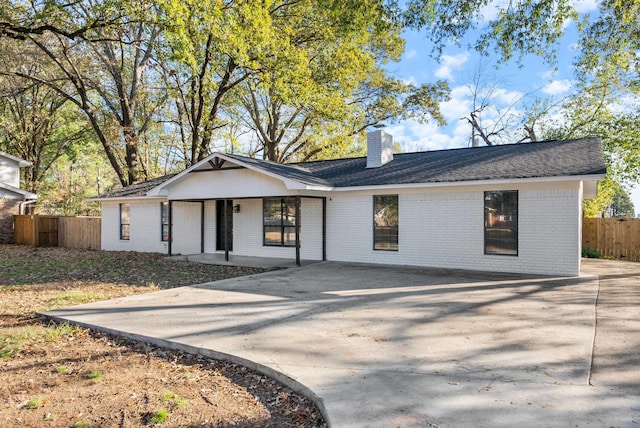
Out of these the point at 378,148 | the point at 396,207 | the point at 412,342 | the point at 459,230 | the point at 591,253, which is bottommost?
the point at 412,342

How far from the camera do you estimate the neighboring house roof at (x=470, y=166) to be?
10.3m

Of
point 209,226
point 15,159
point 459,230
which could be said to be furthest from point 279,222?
point 15,159

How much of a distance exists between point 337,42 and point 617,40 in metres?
10.6

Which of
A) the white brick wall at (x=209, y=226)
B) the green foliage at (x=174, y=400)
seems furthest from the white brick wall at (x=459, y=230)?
the green foliage at (x=174, y=400)

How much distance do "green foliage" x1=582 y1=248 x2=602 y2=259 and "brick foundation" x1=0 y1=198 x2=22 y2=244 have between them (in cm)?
2735

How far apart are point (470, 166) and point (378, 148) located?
3.65m

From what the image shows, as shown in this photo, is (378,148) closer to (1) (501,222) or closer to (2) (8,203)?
(1) (501,222)

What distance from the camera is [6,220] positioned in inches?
855

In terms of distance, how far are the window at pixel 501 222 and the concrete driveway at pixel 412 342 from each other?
149 centimetres

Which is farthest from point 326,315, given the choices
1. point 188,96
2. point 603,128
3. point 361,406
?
point 603,128

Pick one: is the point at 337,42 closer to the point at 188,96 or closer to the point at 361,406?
the point at 188,96

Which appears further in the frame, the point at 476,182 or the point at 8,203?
the point at 8,203

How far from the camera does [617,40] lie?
35.5 feet

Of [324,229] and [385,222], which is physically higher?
[385,222]
